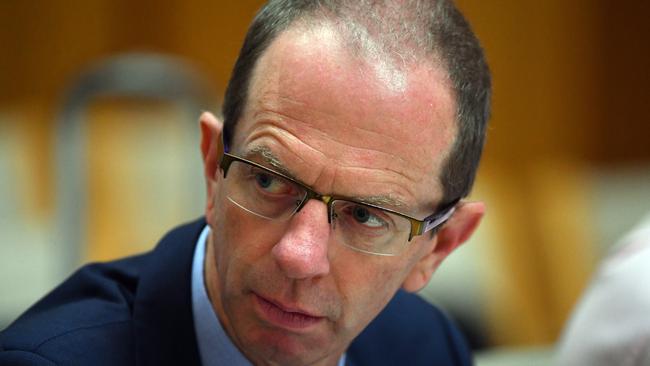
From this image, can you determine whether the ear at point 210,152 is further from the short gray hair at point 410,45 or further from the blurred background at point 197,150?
the blurred background at point 197,150

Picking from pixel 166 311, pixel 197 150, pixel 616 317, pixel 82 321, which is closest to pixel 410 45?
pixel 166 311

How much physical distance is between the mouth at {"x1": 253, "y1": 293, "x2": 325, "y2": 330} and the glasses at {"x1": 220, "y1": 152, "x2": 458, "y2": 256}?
0.48ft

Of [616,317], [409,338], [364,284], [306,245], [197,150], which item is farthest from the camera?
[197,150]

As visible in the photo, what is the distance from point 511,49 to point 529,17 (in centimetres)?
25

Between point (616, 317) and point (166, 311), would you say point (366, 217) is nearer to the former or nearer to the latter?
point (166, 311)

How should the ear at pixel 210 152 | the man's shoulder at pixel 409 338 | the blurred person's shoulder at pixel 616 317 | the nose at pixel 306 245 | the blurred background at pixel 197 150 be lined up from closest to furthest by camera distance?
the nose at pixel 306 245
the ear at pixel 210 152
the man's shoulder at pixel 409 338
the blurred person's shoulder at pixel 616 317
the blurred background at pixel 197 150

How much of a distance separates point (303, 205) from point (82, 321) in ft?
1.57

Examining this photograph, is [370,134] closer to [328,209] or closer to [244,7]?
[328,209]

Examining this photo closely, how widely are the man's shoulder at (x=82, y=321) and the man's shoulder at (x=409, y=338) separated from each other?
1.78 feet

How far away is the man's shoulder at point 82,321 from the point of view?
1647 mm

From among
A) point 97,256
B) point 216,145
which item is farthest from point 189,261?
point 97,256

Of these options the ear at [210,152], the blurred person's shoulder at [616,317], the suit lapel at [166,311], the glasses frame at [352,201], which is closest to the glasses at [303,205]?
the glasses frame at [352,201]

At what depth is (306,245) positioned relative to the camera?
1.59m

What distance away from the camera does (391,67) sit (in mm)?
1647
